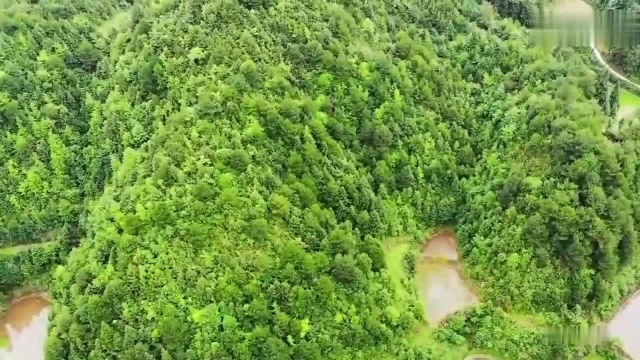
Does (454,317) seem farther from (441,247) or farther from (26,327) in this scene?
(26,327)

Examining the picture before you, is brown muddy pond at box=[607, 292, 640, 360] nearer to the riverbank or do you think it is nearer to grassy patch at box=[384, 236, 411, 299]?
the riverbank

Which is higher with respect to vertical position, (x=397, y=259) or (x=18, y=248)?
(x=397, y=259)

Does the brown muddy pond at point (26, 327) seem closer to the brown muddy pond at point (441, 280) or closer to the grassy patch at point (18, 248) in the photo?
the grassy patch at point (18, 248)

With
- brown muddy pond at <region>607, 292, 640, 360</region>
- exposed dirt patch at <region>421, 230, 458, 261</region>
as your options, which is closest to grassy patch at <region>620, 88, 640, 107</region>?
brown muddy pond at <region>607, 292, 640, 360</region>

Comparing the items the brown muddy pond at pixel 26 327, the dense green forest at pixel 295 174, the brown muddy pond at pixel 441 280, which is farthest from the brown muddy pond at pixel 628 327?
the brown muddy pond at pixel 26 327

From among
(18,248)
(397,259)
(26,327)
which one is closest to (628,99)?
(397,259)

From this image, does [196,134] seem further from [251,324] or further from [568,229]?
[568,229]
